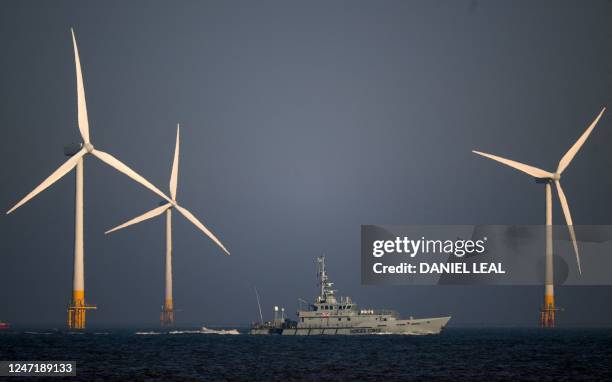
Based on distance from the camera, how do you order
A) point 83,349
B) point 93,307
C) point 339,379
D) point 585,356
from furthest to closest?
point 93,307 → point 83,349 → point 585,356 → point 339,379

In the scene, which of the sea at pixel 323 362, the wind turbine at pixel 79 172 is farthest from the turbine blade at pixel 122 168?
the sea at pixel 323 362

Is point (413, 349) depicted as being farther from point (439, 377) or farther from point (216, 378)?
point (216, 378)

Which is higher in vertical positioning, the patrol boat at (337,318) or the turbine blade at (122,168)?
the turbine blade at (122,168)

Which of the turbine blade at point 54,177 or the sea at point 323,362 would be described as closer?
the sea at point 323,362

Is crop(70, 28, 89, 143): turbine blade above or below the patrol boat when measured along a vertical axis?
above

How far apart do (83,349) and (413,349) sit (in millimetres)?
55641

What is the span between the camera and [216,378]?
102m

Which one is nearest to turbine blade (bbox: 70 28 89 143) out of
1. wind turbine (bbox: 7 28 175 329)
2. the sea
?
wind turbine (bbox: 7 28 175 329)

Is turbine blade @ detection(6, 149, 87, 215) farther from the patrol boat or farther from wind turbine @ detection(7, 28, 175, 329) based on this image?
the patrol boat

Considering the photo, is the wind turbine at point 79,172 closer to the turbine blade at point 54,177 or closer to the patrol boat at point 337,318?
the turbine blade at point 54,177

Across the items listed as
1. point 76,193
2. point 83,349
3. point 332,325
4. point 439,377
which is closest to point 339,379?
point 439,377

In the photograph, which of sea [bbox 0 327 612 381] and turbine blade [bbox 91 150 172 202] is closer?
sea [bbox 0 327 612 381]

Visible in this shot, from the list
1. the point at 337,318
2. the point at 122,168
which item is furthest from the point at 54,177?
the point at 337,318

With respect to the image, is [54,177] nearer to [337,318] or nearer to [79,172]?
[79,172]
